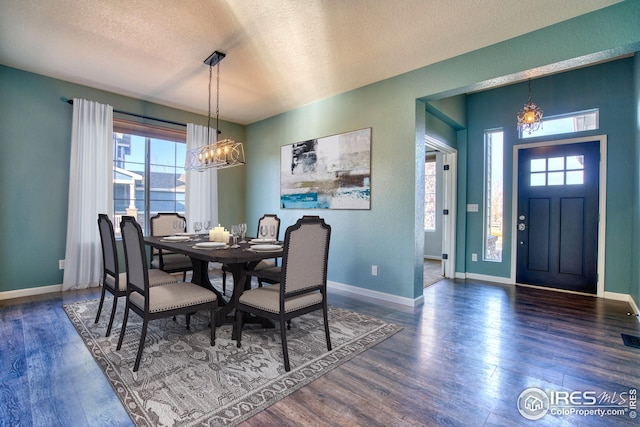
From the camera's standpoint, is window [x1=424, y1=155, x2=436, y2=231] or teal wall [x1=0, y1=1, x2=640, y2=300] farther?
window [x1=424, y1=155, x2=436, y2=231]

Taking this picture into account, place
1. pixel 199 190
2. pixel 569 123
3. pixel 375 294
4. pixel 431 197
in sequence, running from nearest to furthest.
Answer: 1. pixel 375 294
2. pixel 569 123
3. pixel 199 190
4. pixel 431 197

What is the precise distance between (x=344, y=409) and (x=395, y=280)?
6.74 feet

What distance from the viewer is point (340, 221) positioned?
13.3ft

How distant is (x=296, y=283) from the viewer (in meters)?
2.07

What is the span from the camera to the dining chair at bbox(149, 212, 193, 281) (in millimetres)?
3342

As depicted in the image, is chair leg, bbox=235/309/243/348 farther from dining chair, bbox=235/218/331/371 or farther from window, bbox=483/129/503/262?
window, bbox=483/129/503/262

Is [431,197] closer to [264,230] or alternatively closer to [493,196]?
[493,196]

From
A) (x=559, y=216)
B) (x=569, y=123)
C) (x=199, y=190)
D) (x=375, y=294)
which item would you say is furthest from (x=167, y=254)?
(x=569, y=123)

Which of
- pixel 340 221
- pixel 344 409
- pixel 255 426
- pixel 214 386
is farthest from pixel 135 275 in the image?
pixel 340 221

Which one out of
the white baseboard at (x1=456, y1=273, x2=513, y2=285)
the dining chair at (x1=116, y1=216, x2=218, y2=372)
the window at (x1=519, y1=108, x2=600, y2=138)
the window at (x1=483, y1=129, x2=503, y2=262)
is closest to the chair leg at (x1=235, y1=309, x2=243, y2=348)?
the dining chair at (x1=116, y1=216, x2=218, y2=372)

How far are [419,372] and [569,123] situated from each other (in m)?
4.10

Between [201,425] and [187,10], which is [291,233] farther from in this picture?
[187,10]

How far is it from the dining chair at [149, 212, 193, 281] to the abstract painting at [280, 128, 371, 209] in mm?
1682

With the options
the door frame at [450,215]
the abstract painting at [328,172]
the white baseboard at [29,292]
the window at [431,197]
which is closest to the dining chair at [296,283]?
the abstract painting at [328,172]
